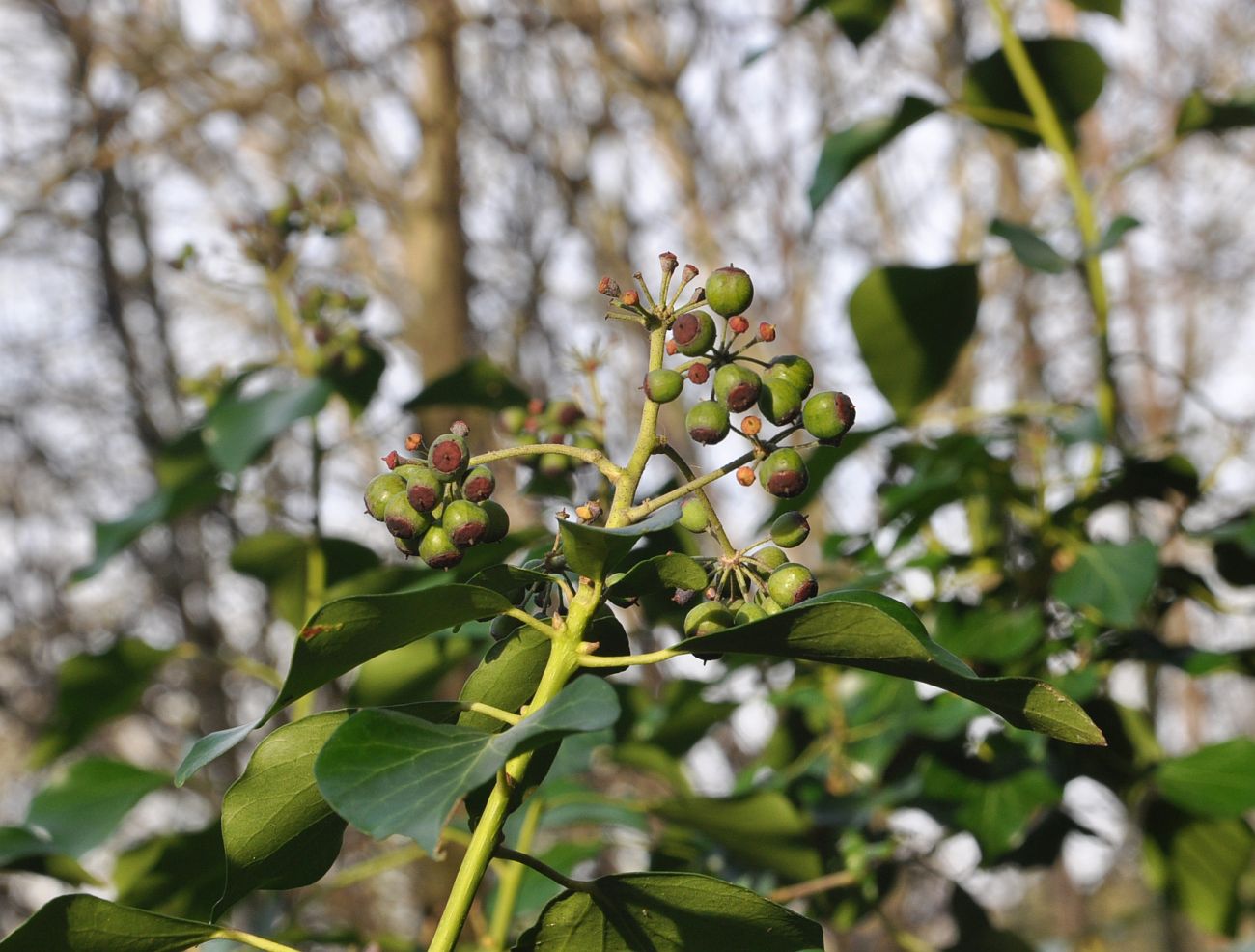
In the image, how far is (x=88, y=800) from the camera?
1500 mm

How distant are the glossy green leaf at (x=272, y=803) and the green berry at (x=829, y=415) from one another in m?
0.35

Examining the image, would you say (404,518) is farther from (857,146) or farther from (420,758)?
(857,146)

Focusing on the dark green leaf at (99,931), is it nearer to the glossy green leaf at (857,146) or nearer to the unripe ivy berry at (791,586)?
the unripe ivy berry at (791,586)

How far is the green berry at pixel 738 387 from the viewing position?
770 millimetres

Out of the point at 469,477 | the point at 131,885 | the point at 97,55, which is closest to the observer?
the point at 469,477

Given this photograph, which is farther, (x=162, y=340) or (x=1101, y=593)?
(x=162, y=340)

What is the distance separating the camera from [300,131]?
6.14m

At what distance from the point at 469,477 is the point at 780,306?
505cm

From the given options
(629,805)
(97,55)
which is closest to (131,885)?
(629,805)

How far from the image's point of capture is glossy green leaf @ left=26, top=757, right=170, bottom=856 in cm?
140

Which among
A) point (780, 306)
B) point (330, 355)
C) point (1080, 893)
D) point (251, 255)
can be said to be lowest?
point (1080, 893)

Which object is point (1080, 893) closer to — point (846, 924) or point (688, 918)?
point (846, 924)

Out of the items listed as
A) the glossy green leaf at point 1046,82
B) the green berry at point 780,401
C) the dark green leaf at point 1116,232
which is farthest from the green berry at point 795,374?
the glossy green leaf at point 1046,82

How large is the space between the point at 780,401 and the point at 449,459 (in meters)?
0.22
